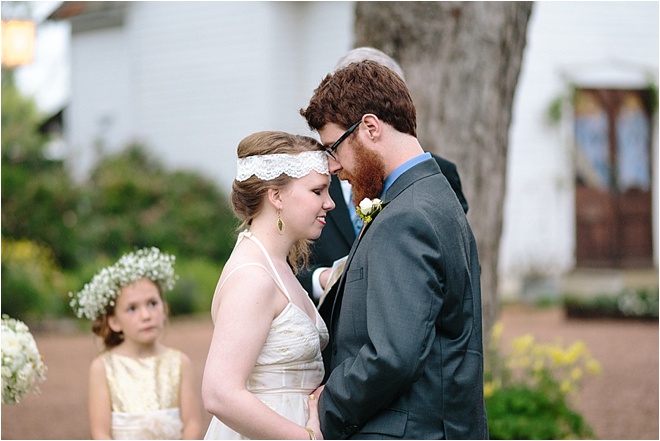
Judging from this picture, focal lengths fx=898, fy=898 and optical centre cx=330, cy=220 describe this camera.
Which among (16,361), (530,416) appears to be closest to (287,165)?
(16,361)

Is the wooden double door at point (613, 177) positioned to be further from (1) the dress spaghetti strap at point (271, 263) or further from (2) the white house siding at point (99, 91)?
(1) the dress spaghetti strap at point (271, 263)

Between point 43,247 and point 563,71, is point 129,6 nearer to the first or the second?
point 43,247

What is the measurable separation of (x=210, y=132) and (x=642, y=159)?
307 inches

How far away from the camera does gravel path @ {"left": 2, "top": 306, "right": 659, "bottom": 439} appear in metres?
7.41

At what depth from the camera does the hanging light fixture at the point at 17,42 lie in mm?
13305

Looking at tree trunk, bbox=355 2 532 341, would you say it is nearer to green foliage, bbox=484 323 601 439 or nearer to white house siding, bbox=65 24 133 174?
green foliage, bbox=484 323 601 439

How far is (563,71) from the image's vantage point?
1469cm

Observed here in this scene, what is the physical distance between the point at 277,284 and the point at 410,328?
0.54 m

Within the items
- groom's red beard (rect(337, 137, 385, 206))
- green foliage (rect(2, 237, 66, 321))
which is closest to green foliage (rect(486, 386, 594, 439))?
groom's red beard (rect(337, 137, 385, 206))

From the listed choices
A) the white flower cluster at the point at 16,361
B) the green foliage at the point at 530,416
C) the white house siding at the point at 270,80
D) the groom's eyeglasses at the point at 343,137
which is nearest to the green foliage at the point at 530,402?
the green foliage at the point at 530,416

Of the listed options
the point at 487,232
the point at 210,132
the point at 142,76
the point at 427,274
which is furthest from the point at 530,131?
the point at 427,274

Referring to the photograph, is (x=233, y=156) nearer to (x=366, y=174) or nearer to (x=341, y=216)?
(x=341, y=216)

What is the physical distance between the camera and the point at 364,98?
2758 millimetres

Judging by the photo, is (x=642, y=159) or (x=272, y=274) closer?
(x=272, y=274)
